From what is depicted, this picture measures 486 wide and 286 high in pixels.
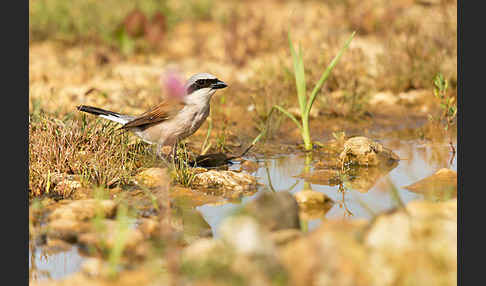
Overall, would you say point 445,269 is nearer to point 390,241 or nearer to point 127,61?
point 390,241

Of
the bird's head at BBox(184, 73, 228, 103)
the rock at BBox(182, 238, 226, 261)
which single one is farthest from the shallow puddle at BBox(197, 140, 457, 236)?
the bird's head at BBox(184, 73, 228, 103)

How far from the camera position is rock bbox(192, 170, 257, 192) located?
6402mm

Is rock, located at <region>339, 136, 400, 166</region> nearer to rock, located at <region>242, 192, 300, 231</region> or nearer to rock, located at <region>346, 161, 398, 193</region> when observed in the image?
rock, located at <region>346, 161, 398, 193</region>

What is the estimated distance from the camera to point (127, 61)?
39.1 ft

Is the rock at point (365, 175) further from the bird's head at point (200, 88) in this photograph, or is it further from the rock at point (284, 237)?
the rock at point (284, 237)

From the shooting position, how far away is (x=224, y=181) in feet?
21.0

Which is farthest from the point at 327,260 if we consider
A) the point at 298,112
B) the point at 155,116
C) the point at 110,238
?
the point at 298,112

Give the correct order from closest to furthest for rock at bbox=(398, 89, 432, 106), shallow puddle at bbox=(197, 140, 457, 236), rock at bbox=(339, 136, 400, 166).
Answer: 1. shallow puddle at bbox=(197, 140, 457, 236)
2. rock at bbox=(339, 136, 400, 166)
3. rock at bbox=(398, 89, 432, 106)

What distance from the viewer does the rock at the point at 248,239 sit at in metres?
3.63

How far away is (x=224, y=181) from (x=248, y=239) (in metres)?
2.77

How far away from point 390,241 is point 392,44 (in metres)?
7.15

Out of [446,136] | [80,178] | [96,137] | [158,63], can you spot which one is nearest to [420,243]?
[80,178]

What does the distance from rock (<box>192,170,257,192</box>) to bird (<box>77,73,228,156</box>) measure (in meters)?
0.61

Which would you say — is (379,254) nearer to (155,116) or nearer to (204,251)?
(204,251)
